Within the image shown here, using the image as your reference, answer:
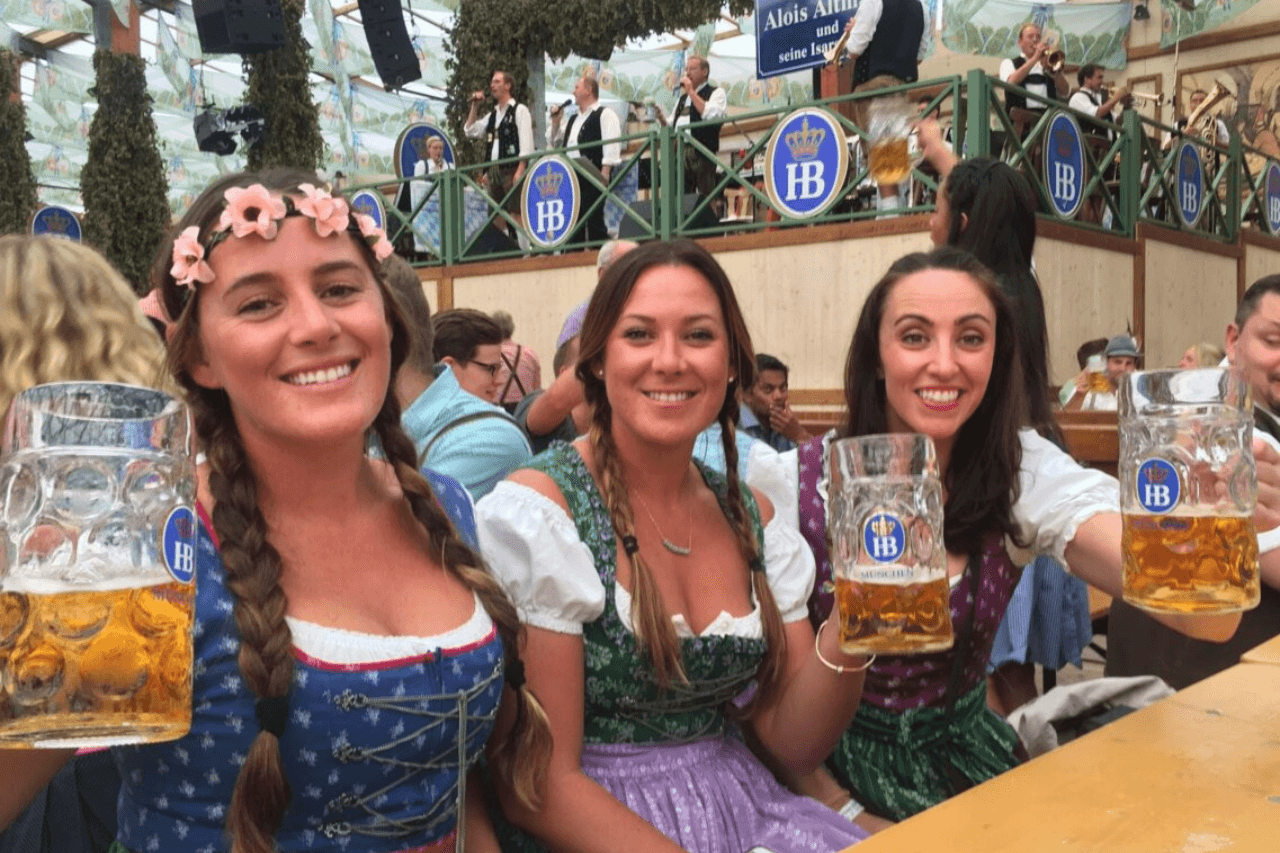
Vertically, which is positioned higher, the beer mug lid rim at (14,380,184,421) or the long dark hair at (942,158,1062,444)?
the long dark hair at (942,158,1062,444)

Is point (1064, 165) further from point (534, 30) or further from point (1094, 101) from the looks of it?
point (534, 30)

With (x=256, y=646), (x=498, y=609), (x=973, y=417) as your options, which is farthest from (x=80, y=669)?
(x=973, y=417)

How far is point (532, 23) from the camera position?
10.3 m

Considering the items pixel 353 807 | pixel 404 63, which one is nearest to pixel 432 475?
pixel 353 807

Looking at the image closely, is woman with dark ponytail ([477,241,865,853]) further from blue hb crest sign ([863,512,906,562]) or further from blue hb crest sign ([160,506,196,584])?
blue hb crest sign ([160,506,196,584])

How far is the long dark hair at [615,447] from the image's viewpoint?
1567 millimetres

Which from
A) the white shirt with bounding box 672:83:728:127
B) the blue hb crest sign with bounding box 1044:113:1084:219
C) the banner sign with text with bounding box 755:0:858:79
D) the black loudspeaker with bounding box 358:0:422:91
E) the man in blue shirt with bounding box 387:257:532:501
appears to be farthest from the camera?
the black loudspeaker with bounding box 358:0:422:91

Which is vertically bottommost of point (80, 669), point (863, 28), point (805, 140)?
point (80, 669)

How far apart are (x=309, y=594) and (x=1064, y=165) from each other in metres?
6.65

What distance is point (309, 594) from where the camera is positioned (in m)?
1.29

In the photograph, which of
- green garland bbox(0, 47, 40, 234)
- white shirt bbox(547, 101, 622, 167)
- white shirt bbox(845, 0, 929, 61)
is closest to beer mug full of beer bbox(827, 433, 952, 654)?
white shirt bbox(845, 0, 929, 61)

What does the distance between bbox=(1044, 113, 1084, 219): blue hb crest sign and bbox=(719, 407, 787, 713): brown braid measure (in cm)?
571

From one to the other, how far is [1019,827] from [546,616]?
681 millimetres

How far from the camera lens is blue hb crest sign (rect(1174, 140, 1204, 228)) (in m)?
8.11
